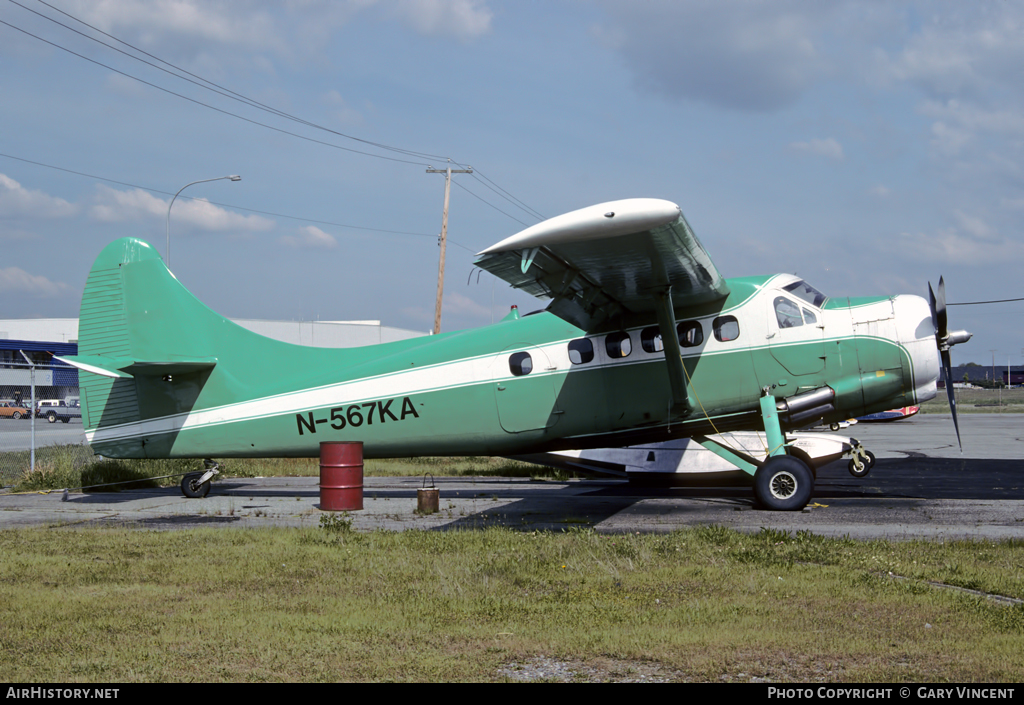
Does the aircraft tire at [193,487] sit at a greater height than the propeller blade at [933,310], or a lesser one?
lesser

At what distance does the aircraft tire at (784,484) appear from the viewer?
39.0 feet

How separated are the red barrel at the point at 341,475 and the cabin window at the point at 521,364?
109 inches

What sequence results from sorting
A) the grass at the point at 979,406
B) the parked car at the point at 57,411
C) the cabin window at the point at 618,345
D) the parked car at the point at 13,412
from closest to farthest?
1. the cabin window at the point at 618,345
2. the parked car at the point at 57,411
3. the parked car at the point at 13,412
4. the grass at the point at 979,406

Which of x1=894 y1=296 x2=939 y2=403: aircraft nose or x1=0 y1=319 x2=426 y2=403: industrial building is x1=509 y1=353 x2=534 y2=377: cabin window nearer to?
x1=894 y1=296 x2=939 y2=403: aircraft nose

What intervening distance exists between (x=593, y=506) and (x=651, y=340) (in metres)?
2.98

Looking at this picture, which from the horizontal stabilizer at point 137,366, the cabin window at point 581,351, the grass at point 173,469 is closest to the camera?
the cabin window at point 581,351

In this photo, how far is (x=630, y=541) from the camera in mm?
9008

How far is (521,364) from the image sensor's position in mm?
13172

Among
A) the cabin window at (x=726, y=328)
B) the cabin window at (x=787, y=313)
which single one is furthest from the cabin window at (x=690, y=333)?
the cabin window at (x=787, y=313)

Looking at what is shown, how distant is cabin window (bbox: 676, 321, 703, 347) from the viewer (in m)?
12.6

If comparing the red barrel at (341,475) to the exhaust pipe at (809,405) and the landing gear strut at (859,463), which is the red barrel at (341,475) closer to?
the exhaust pipe at (809,405)

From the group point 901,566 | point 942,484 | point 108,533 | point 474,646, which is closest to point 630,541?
point 901,566

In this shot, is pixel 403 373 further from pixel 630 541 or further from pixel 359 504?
pixel 630 541

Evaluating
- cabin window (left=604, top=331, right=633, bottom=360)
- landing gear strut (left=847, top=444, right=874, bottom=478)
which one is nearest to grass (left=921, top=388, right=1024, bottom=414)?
landing gear strut (left=847, top=444, right=874, bottom=478)
